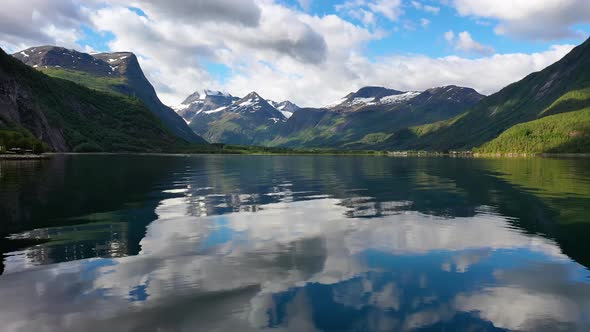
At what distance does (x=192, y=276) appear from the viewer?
22094 millimetres

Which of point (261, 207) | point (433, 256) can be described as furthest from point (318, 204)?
point (433, 256)

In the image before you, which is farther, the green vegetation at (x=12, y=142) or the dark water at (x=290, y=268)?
the green vegetation at (x=12, y=142)

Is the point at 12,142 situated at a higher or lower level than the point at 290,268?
higher

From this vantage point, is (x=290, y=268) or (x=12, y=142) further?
(x=12, y=142)

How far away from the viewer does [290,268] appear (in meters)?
23.8

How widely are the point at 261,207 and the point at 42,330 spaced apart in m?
33.2

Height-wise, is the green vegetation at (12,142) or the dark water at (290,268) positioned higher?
the green vegetation at (12,142)

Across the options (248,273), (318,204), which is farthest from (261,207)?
(248,273)

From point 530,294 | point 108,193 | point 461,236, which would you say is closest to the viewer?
point 530,294

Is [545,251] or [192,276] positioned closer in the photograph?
[192,276]

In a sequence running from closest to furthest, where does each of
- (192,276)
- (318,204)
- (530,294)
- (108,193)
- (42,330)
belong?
(42,330) → (530,294) → (192,276) → (318,204) → (108,193)

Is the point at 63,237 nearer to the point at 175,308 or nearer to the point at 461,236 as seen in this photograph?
the point at 175,308

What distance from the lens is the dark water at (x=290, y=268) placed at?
55.4 ft

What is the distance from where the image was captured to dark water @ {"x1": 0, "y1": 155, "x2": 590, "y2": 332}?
16875 millimetres
